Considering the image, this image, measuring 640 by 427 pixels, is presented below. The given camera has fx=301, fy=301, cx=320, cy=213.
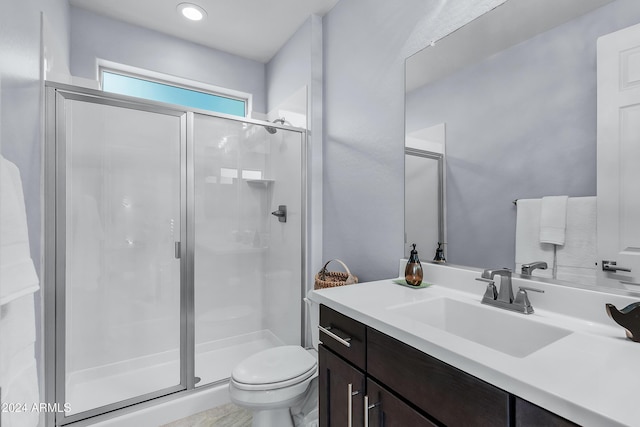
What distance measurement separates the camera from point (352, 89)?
192 centimetres

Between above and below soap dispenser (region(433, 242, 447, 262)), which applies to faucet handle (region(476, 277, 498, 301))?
below

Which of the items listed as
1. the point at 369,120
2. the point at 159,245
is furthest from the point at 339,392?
the point at 159,245

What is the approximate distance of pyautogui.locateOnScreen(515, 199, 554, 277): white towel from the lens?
→ 1024 millimetres

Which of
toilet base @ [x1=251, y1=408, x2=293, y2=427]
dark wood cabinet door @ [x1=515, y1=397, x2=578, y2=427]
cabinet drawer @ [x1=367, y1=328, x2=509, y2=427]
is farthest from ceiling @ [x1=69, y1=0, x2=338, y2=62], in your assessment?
toilet base @ [x1=251, y1=408, x2=293, y2=427]

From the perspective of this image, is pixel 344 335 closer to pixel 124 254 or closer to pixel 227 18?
pixel 124 254

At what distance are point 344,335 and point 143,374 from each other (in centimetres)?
176

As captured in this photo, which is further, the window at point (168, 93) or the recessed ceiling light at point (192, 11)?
the window at point (168, 93)

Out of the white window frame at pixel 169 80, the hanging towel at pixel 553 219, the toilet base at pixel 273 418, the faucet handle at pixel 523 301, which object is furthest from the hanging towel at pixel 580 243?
the white window frame at pixel 169 80

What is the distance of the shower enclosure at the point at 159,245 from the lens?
1.62 meters

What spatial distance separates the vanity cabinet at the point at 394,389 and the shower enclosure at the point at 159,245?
121 centimetres

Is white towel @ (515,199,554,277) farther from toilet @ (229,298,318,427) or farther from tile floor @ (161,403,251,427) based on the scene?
tile floor @ (161,403,251,427)

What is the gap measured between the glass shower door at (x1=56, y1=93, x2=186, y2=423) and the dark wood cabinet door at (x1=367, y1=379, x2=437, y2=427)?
1479 mm

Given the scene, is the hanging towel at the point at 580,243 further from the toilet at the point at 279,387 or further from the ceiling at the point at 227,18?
the ceiling at the point at 227,18

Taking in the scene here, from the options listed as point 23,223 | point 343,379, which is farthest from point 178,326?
point 343,379
